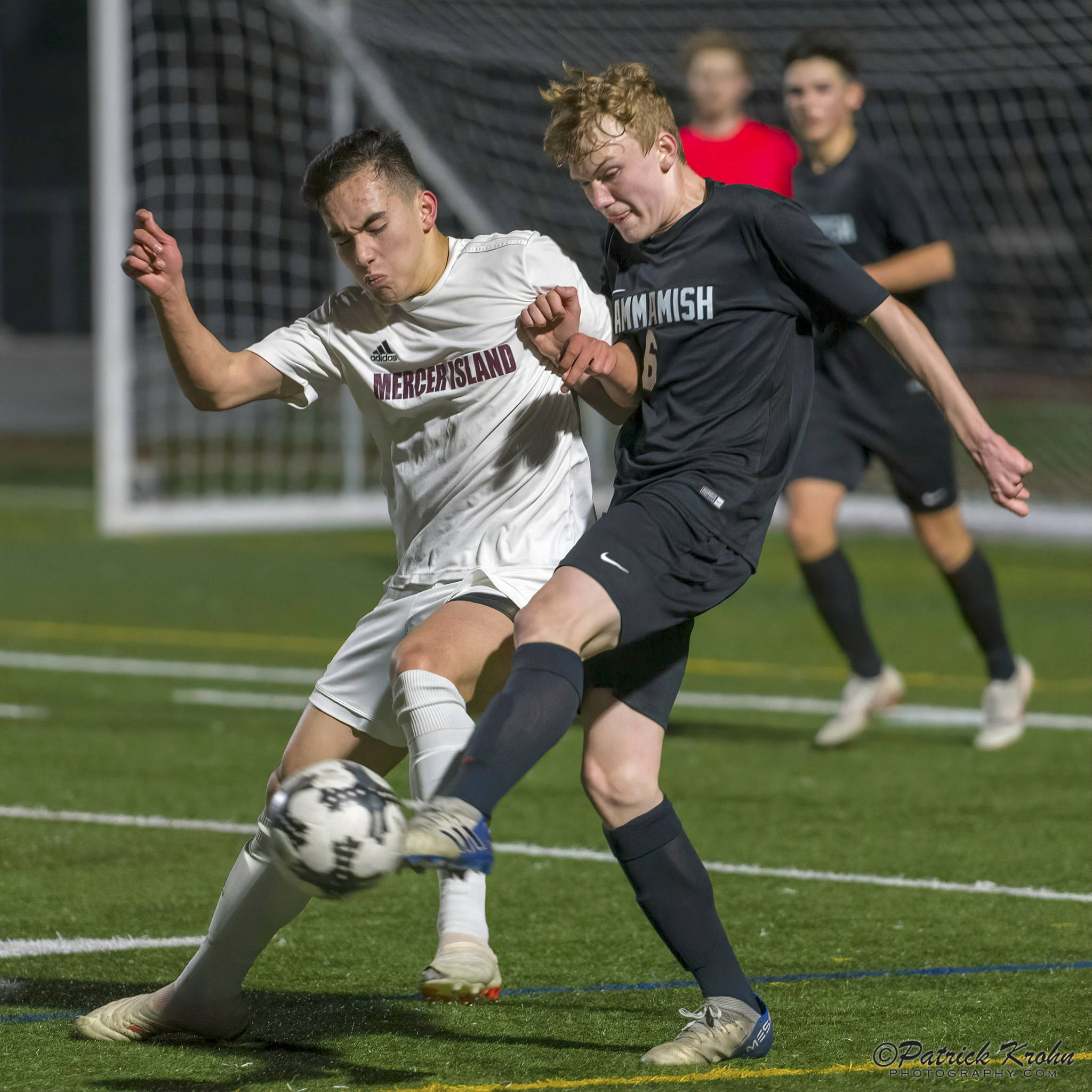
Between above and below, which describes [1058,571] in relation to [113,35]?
below

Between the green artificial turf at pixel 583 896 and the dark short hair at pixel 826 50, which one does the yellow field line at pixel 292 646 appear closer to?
the green artificial turf at pixel 583 896

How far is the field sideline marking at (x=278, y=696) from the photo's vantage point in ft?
24.3

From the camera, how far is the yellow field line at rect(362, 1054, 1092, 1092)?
10.8 ft

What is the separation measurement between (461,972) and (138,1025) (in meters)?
0.81

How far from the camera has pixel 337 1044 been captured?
3592 mm

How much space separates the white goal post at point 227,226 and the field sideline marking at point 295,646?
345 centimetres

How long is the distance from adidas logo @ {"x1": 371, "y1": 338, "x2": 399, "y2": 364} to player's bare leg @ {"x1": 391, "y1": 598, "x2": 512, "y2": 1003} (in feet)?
1.81

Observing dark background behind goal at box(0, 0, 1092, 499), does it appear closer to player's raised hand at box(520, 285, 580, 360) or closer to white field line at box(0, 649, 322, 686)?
white field line at box(0, 649, 322, 686)

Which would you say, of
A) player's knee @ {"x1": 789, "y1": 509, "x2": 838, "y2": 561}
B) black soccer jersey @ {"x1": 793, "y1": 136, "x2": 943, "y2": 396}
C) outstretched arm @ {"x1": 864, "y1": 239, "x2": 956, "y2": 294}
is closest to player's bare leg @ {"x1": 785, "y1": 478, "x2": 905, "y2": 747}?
player's knee @ {"x1": 789, "y1": 509, "x2": 838, "y2": 561}

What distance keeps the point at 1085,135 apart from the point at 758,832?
13.3 m

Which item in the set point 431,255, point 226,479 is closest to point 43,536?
point 226,479

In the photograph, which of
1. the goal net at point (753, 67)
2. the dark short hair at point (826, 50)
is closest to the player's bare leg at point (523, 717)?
the dark short hair at point (826, 50)

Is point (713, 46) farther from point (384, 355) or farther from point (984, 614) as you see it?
point (384, 355)

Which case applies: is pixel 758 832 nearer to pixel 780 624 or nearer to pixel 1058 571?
pixel 780 624
